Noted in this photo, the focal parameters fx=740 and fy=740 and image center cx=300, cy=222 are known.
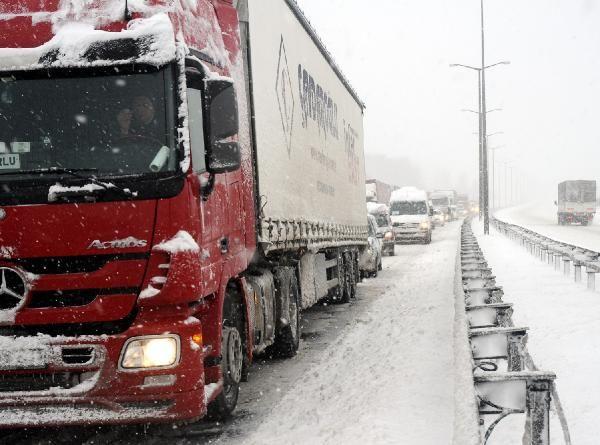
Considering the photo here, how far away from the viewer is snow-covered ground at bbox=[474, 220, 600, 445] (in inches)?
211

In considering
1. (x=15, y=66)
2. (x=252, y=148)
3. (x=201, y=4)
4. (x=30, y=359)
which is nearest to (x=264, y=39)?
(x=252, y=148)

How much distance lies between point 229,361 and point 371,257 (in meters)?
12.3

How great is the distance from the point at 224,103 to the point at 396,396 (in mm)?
2890

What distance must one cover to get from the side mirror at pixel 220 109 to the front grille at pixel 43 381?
5.92 ft

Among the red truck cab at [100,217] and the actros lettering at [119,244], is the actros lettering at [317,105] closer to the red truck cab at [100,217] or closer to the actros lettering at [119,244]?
the red truck cab at [100,217]

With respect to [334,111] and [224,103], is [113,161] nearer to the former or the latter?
[224,103]

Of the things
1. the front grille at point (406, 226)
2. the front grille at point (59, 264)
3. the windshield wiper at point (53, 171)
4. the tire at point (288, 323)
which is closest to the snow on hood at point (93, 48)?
the windshield wiper at point (53, 171)

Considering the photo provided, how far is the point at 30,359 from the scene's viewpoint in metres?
4.58

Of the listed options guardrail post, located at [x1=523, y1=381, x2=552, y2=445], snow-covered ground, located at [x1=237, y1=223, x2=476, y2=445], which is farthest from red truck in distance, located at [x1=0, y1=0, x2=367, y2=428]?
guardrail post, located at [x1=523, y1=381, x2=552, y2=445]

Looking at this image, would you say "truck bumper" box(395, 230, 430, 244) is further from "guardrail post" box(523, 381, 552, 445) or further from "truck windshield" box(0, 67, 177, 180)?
"guardrail post" box(523, 381, 552, 445)

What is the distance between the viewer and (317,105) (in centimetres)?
1095

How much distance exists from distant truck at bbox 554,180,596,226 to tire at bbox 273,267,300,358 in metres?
48.2

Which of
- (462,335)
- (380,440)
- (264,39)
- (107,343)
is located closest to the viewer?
(107,343)

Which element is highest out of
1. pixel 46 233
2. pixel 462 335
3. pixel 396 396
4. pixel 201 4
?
pixel 201 4
